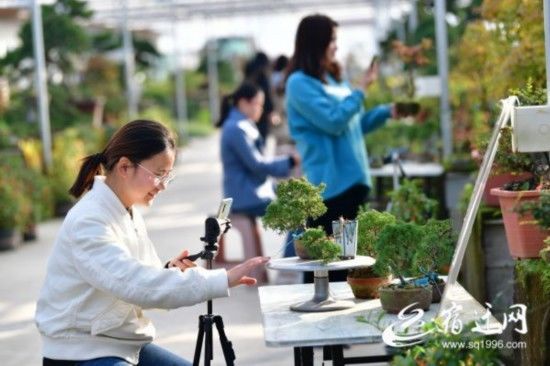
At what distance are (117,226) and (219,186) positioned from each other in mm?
16825

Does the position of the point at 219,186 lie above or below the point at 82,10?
below

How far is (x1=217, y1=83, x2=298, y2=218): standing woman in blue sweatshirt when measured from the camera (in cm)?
985

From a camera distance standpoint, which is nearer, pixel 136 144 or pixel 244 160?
pixel 136 144

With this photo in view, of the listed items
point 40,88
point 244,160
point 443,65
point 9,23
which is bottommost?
point 244,160

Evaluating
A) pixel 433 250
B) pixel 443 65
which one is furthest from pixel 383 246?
pixel 443 65

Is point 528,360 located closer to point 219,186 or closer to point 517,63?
point 517,63

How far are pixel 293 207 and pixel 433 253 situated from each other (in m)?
0.53

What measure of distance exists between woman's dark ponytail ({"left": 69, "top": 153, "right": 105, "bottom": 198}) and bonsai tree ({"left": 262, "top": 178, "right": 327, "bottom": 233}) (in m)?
0.61

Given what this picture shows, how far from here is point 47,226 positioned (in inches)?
630

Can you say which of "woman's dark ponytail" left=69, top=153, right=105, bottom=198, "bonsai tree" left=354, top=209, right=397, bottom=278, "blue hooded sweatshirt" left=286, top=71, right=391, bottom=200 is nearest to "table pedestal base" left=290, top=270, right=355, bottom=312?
"bonsai tree" left=354, top=209, right=397, bottom=278

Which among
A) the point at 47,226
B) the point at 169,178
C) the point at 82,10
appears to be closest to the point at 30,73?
the point at 82,10

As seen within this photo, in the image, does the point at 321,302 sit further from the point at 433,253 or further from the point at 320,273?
the point at 433,253

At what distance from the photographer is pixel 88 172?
176 inches

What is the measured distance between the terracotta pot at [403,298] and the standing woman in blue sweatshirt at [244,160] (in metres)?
5.48
